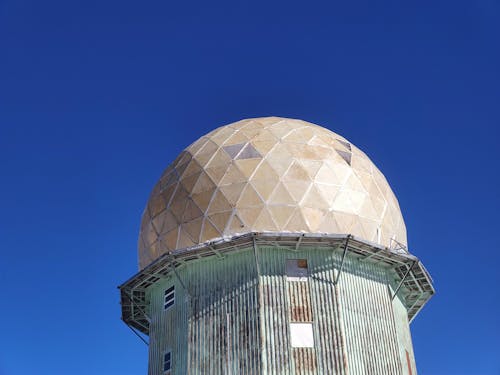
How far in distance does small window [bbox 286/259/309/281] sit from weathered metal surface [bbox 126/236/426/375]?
0.16 meters

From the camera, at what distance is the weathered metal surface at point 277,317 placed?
22.9m

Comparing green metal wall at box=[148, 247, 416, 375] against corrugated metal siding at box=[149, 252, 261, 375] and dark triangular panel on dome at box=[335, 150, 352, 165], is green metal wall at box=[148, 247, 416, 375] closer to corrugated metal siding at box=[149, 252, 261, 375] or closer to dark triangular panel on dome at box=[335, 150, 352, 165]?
corrugated metal siding at box=[149, 252, 261, 375]

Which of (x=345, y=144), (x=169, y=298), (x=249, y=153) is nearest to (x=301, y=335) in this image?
(x=169, y=298)

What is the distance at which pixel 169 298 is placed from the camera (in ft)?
86.4

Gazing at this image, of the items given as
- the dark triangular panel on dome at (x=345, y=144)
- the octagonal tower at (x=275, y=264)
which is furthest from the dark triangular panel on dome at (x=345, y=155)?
the dark triangular panel on dome at (x=345, y=144)

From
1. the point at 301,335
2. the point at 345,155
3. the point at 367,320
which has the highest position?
the point at 345,155

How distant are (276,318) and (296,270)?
2.13 metres

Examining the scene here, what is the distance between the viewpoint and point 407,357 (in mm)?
26109

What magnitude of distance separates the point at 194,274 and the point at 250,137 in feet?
20.9

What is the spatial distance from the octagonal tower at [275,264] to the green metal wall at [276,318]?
40 mm

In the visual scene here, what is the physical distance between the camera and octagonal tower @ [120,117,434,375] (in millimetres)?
23328

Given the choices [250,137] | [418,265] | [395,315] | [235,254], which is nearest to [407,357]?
[395,315]

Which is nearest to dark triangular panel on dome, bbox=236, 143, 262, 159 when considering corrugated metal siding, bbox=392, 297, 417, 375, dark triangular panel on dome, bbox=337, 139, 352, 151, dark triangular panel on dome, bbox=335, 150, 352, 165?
dark triangular panel on dome, bbox=335, 150, 352, 165

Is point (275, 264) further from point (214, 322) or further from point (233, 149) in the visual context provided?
point (233, 149)
